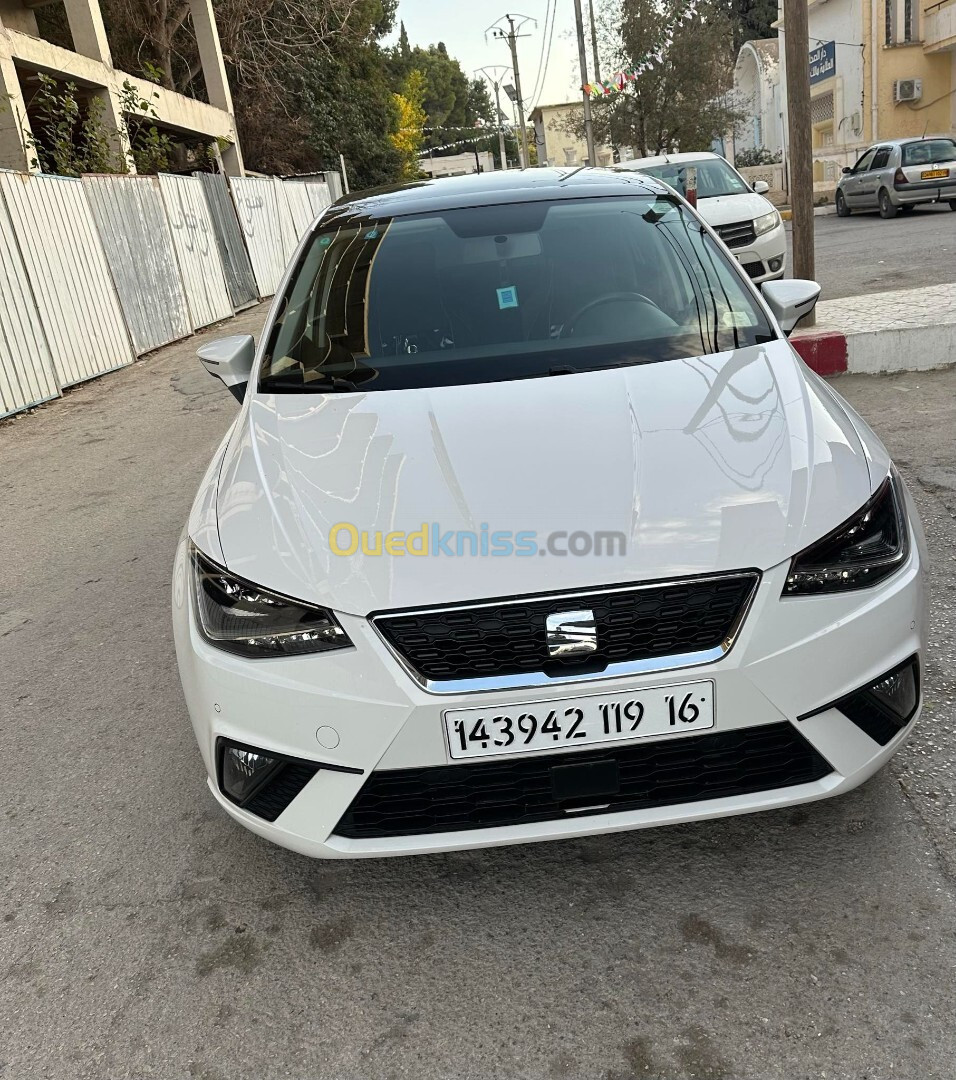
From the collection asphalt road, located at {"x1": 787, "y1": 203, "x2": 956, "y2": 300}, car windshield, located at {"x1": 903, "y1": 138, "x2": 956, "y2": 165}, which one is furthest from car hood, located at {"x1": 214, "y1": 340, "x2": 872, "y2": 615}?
car windshield, located at {"x1": 903, "y1": 138, "x2": 956, "y2": 165}

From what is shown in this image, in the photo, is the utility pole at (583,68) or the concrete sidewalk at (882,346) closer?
the concrete sidewalk at (882,346)

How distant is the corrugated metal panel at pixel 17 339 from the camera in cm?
888

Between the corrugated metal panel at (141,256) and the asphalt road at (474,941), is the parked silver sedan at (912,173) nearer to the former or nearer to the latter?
the corrugated metal panel at (141,256)

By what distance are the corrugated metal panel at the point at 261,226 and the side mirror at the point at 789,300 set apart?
568 inches

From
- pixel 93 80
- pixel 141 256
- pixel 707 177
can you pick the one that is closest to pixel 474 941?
pixel 707 177

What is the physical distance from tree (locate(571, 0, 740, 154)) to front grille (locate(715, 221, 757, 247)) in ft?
70.8

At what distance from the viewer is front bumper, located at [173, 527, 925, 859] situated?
6.27 feet

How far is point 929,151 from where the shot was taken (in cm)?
1825

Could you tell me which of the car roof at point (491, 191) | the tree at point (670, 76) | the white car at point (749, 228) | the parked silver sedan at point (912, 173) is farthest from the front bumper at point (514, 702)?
the tree at point (670, 76)

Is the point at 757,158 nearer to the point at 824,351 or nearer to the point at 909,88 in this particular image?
the point at 909,88

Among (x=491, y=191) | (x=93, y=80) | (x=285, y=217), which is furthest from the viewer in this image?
(x=285, y=217)

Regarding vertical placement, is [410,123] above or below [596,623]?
above

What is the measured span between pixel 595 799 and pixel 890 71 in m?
37.4

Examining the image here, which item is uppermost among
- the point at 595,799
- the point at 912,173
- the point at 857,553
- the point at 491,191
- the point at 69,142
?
the point at 69,142
